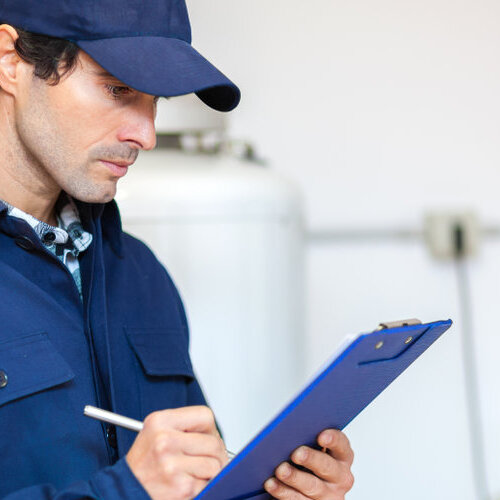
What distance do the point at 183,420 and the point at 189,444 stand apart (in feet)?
0.06

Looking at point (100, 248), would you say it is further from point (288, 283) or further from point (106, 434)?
point (288, 283)

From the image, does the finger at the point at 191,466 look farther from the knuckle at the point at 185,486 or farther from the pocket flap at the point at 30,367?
the pocket flap at the point at 30,367

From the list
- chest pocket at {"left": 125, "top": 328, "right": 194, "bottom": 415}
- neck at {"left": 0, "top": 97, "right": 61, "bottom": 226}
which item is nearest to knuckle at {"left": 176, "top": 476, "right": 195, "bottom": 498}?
chest pocket at {"left": 125, "top": 328, "right": 194, "bottom": 415}

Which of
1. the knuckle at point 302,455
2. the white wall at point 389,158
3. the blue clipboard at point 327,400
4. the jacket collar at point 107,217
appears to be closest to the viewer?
the blue clipboard at point 327,400

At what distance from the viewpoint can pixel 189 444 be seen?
70 centimetres

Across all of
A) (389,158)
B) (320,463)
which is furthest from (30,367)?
(389,158)

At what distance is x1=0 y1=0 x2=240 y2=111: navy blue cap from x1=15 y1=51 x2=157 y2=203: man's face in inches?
1.2

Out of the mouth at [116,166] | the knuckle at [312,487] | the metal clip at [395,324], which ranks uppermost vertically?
the mouth at [116,166]

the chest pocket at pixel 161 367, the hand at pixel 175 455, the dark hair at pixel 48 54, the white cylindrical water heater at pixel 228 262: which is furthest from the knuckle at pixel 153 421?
the white cylindrical water heater at pixel 228 262

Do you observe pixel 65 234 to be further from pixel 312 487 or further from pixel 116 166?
pixel 312 487

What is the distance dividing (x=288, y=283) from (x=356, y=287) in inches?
17.8

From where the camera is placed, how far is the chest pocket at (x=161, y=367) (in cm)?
94

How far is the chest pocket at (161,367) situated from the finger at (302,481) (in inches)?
8.8

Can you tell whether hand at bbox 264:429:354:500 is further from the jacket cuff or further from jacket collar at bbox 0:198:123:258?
jacket collar at bbox 0:198:123:258
